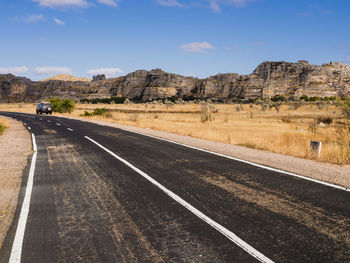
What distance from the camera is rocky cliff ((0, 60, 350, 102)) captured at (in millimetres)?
91938

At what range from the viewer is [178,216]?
4.38 m

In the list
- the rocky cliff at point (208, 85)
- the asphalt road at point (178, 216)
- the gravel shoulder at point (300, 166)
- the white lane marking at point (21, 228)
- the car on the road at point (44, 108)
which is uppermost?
the rocky cliff at point (208, 85)

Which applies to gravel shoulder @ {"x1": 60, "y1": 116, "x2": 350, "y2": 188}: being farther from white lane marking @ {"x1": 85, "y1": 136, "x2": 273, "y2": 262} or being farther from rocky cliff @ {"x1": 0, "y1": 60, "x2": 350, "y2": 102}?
rocky cliff @ {"x1": 0, "y1": 60, "x2": 350, "y2": 102}

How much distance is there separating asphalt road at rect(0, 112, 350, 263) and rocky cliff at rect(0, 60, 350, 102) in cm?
8866

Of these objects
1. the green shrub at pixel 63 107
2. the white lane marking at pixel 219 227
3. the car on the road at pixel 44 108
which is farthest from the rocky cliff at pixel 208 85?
the white lane marking at pixel 219 227

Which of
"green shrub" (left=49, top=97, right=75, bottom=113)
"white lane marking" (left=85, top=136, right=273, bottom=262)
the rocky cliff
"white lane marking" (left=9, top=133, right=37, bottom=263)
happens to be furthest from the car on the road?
the rocky cliff

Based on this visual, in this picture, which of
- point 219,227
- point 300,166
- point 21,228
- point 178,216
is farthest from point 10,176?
point 300,166

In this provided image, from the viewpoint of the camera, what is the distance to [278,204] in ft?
15.8

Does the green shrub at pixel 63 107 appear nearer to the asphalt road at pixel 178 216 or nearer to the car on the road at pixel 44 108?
the car on the road at pixel 44 108

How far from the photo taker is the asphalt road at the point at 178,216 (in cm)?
331

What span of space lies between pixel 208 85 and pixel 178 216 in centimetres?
11731

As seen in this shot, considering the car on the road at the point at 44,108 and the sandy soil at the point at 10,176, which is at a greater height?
the car on the road at the point at 44,108

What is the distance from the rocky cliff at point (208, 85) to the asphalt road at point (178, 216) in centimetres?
8866

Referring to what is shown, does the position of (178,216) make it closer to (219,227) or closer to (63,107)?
(219,227)
